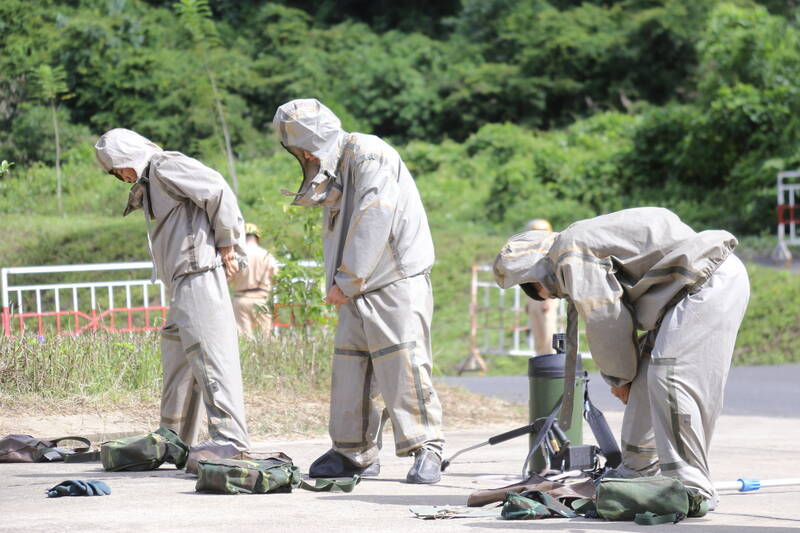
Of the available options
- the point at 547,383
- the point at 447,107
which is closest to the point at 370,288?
the point at 547,383

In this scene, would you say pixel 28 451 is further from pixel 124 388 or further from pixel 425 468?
pixel 425 468

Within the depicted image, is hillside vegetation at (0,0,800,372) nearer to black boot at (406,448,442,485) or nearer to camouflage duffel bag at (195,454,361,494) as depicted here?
black boot at (406,448,442,485)

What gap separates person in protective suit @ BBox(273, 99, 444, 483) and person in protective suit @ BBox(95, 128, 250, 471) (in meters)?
0.51

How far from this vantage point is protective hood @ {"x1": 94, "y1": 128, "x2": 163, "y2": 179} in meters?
6.86

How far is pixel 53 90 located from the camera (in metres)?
19.2

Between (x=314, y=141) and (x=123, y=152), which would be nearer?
(x=314, y=141)

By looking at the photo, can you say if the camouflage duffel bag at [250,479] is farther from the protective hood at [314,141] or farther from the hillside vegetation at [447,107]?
the hillside vegetation at [447,107]

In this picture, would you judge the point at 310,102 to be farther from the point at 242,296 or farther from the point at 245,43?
the point at 245,43

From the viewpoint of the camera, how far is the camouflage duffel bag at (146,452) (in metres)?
6.91

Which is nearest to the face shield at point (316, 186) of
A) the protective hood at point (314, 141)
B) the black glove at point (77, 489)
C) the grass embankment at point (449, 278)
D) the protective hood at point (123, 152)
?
the protective hood at point (314, 141)

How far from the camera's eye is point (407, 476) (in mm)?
6684

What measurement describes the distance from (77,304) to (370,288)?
786 cm

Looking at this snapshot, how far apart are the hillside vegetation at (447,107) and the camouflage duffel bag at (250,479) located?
15.8 ft

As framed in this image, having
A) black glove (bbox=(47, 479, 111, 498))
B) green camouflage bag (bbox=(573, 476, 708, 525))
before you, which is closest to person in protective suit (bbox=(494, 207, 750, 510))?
green camouflage bag (bbox=(573, 476, 708, 525))
